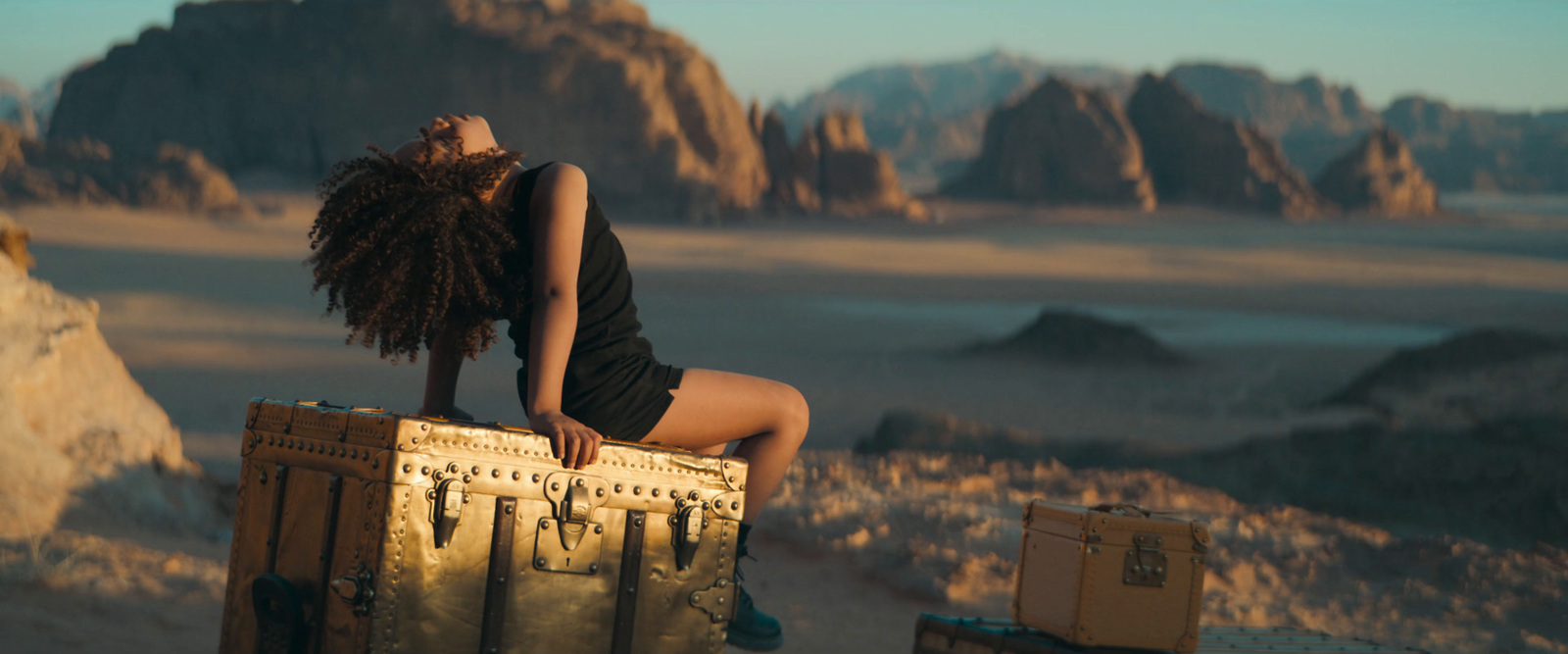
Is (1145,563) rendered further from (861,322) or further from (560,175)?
(861,322)

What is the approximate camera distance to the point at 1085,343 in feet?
68.1

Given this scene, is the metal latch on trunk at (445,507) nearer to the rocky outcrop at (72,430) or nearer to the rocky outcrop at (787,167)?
the rocky outcrop at (72,430)

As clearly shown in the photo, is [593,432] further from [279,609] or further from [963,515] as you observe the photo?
[963,515]

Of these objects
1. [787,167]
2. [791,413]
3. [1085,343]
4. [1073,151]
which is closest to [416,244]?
[791,413]

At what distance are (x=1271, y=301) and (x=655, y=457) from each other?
39.6 metres

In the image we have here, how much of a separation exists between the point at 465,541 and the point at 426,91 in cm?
5803

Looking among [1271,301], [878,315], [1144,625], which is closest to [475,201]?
[1144,625]

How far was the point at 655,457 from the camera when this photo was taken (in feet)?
9.03

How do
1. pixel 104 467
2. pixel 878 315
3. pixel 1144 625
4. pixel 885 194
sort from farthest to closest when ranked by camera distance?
pixel 885 194
pixel 878 315
pixel 104 467
pixel 1144 625

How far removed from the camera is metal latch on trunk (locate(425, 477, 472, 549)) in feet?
8.13

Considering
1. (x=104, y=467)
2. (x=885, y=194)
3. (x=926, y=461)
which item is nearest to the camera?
(x=104, y=467)

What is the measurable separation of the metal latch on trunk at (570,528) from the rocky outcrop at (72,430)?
9.61 ft

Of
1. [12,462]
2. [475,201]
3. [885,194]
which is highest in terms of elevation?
[885,194]

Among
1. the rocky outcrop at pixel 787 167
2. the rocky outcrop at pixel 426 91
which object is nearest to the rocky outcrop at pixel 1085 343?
the rocky outcrop at pixel 426 91
